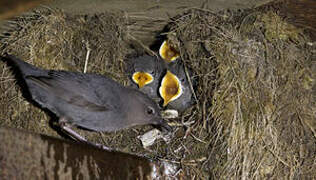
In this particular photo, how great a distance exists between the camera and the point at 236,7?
14.4 ft

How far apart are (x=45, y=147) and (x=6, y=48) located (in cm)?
242

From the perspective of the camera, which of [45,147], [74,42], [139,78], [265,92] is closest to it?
[45,147]

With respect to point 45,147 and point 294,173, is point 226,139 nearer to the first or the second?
point 294,173

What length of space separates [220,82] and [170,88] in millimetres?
952

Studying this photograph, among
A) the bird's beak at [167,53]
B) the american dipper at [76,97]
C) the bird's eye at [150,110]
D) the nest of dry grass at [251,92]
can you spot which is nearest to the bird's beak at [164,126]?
the bird's eye at [150,110]

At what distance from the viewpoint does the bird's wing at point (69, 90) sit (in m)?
3.84

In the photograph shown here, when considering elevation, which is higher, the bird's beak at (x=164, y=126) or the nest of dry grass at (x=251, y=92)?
the nest of dry grass at (x=251, y=92)

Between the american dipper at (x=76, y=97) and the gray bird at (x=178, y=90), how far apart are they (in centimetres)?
84

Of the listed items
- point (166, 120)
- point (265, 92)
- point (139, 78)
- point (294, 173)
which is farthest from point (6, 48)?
point (294, 173)

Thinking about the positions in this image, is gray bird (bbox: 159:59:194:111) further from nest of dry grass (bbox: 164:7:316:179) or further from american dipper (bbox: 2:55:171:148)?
american dipper (bbox: 2:55:171:148)

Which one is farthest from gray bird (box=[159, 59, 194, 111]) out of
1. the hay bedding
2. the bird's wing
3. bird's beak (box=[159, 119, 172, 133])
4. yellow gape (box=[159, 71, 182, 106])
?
the bird's wing

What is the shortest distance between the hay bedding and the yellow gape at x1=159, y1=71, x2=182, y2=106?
9.5 inches

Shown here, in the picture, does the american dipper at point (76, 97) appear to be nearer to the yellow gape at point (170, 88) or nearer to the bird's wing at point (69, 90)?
the bird's wing at point (69, 90)

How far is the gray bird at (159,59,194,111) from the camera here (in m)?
4.84
